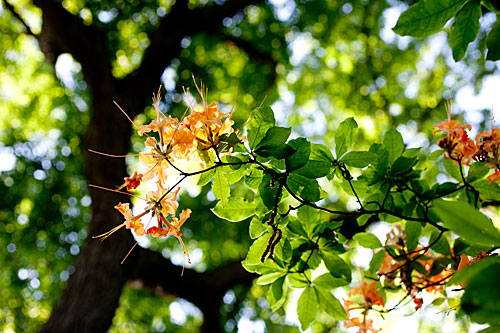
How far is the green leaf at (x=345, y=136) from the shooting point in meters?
0.94

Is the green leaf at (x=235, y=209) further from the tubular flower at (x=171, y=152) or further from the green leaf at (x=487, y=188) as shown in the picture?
the green leaf at (x=487, y=188)

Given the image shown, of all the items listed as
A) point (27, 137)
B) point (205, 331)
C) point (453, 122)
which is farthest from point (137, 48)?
point (453, 122)

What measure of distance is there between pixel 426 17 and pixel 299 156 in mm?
364

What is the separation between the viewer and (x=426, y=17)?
75 cm

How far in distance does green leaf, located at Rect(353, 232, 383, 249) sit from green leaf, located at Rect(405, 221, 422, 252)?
0.39 ft

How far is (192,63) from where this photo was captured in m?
4.72

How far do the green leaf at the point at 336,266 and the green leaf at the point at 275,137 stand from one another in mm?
360

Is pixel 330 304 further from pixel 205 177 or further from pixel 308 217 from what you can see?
pixel 205 177

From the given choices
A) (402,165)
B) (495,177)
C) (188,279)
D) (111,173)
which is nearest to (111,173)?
(111,173)

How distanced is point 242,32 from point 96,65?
2005 mm

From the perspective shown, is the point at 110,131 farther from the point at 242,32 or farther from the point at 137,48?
the point at 242,32

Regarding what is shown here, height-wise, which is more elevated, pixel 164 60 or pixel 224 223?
pixel 164 60

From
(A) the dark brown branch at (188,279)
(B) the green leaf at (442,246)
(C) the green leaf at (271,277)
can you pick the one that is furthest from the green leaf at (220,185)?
(A) the dark brown branch at (188,279)

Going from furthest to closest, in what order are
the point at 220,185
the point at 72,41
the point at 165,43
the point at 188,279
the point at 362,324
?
the point at 165,43 < the point at 188,279 < the point at 72,41 < the point at 362,324 < the point at 220,185
